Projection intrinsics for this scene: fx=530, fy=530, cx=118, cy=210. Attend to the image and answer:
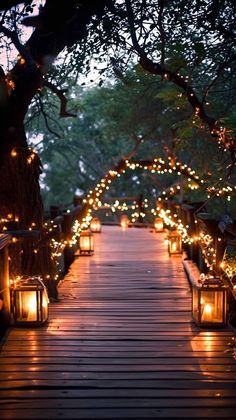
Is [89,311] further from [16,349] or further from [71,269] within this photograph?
[71,269]

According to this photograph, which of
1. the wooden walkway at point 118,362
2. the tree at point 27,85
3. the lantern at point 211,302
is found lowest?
the wooden walkway at point 118,362

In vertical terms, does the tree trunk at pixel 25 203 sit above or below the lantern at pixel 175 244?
above

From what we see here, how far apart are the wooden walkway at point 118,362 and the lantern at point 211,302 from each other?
103mm

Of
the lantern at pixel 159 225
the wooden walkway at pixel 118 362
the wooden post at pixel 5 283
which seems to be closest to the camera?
the wooden walkway at pixel 118 362

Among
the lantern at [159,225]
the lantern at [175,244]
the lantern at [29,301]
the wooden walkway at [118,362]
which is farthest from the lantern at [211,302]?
the lantern at [159,225]

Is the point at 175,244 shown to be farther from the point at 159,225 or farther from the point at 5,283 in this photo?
the point at 5,283

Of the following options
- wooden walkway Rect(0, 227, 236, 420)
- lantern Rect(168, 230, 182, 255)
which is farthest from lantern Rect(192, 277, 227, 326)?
lantern Rect(168, 230, 182, 255)

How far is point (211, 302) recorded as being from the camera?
14.5 ft

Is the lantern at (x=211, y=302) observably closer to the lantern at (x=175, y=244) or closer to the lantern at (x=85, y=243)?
the lantern at (x=175, y=244)

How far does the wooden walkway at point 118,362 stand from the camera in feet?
9.57

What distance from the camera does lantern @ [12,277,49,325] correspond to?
441cm

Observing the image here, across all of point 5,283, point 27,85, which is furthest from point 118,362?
point 27,85

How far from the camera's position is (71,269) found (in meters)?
7.76

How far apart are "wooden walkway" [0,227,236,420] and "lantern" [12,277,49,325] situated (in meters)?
0.12
